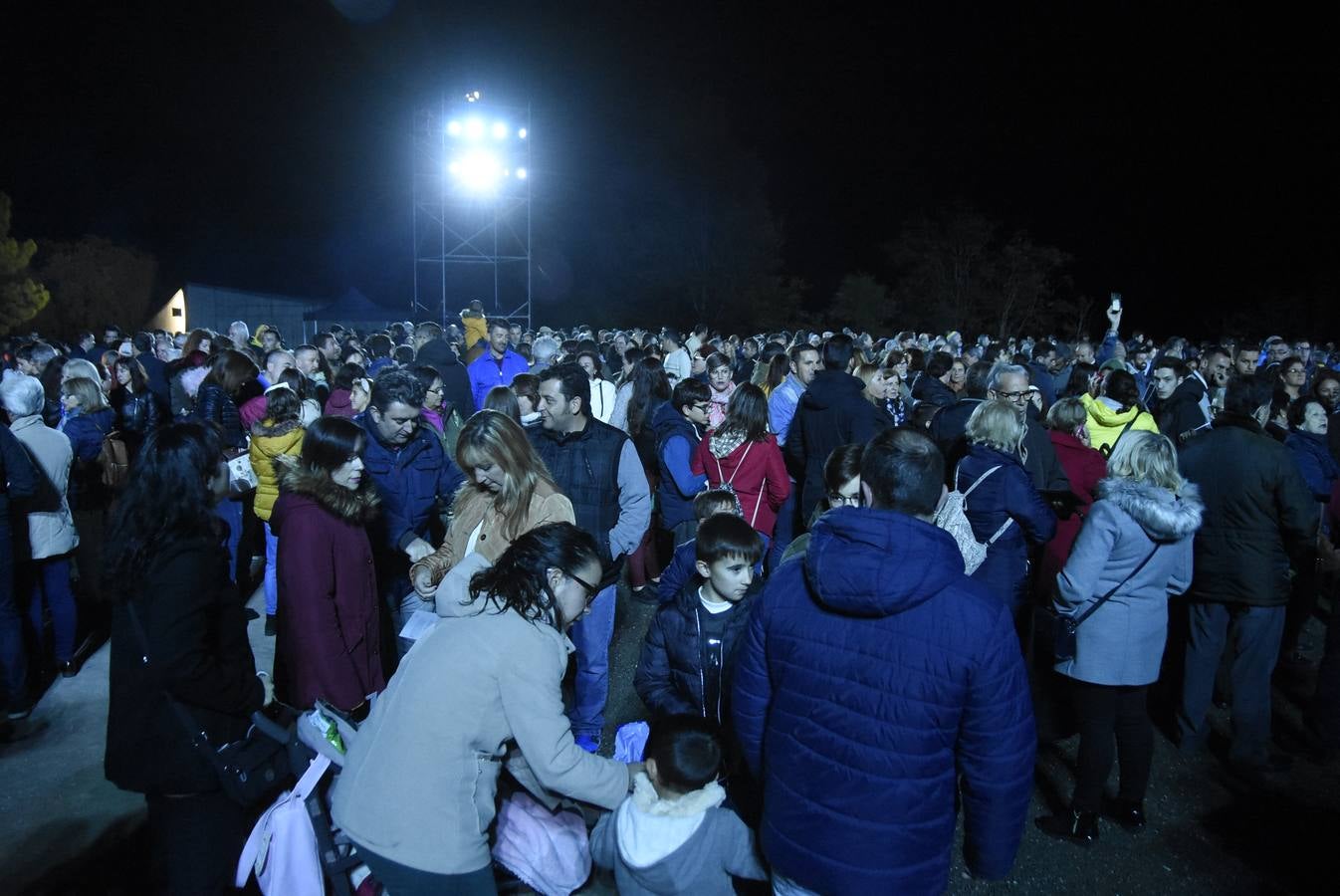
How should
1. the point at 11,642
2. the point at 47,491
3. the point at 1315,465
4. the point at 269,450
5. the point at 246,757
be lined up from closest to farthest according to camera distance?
the point at 246,757, the point at 11,642, the point at 47,491, the point at 269,450, the point at 1315,465

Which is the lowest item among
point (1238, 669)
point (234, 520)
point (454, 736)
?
point (1238, 669)

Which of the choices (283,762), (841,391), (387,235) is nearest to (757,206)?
(387,235)

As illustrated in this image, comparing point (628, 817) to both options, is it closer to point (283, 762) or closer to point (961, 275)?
point (283, 762)

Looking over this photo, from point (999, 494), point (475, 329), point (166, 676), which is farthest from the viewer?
point (475, 329)

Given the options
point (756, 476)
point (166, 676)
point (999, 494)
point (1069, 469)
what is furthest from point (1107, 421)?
point (166, 676)

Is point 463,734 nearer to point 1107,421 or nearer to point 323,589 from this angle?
point 323,589

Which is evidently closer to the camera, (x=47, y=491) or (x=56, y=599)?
(x=47, y=491)

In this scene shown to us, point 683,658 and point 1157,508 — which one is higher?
point 1157,508

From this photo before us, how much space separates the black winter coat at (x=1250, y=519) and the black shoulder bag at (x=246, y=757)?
4417 millimetres

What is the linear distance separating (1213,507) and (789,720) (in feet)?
11.1

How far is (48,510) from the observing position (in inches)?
191

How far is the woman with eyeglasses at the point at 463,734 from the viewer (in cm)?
213

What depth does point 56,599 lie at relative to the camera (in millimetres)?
5035

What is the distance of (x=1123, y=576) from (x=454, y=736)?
9.56 feet
